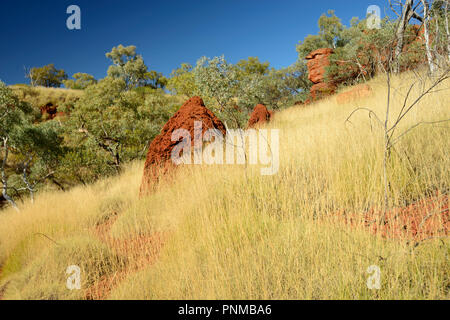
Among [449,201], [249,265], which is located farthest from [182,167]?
[449,201]

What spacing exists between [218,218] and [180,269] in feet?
2.22

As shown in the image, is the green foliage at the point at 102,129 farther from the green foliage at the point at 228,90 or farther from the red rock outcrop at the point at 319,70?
the red rock outcrop at the point at 319,70

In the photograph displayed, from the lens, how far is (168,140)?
16.3 feet

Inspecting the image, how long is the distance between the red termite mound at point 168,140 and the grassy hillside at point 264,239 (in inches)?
30.7

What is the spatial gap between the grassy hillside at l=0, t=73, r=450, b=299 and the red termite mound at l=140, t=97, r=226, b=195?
78 centimetres

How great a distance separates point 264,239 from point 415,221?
1.29 metres

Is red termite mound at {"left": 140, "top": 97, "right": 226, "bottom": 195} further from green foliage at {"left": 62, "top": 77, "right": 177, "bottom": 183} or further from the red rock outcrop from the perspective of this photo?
the red rock outcrop

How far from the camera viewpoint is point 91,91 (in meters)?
10.1

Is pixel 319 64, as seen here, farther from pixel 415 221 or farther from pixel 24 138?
pixel 24 138

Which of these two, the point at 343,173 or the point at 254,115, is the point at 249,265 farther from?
the point at 254,115

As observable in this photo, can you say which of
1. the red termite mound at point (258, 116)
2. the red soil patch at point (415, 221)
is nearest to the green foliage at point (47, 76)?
the red termite mound at point (258, 116)

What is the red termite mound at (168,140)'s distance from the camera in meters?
4.85

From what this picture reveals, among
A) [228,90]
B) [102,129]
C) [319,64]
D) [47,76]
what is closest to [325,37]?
[319,64]

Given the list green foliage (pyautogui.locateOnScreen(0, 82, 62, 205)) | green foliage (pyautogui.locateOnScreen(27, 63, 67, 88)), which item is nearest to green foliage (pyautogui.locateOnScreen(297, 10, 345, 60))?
green foliage (pyautogui.locateOnScreen(0, 82, 62, 205))
